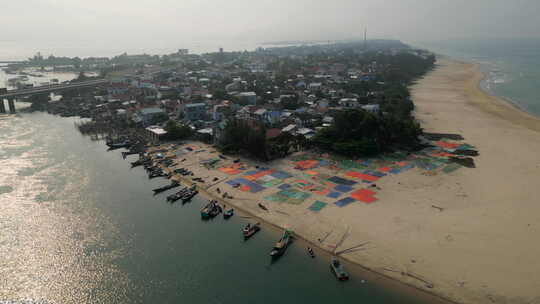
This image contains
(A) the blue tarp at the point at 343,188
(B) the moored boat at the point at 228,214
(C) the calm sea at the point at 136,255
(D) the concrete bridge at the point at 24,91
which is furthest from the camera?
(D) the concrete bridge at the point at 24,91

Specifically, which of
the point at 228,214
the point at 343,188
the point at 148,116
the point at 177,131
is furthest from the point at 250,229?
the point at 148,116

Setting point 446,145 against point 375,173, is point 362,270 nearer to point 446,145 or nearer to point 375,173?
point 375,173

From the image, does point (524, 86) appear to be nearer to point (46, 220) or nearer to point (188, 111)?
point (188, 111)

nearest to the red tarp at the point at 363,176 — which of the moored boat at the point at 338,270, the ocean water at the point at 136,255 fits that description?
the ocean water at the point at 136,255

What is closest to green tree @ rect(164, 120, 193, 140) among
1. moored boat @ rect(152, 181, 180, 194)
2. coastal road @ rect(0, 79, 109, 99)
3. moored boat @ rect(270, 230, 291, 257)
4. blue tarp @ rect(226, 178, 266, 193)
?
moored boat @ rect(152, 181, 180, 194)

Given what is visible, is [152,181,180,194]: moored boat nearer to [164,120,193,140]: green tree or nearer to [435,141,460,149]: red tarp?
[164,120,193,140]: green tree

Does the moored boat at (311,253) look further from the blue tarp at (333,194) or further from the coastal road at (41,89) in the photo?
the coastal road at (41,89)
